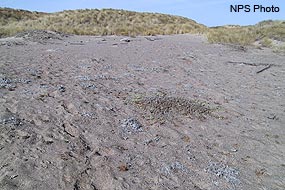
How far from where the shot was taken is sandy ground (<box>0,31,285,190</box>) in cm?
475

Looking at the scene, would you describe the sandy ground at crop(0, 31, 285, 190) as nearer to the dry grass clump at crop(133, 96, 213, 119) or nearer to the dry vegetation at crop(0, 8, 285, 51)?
the dry grass clump at crop(133, 96, 213, 119)

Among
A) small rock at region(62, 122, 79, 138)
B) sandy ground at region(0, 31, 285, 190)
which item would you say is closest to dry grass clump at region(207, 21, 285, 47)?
sandy ground at region(0, 31, 285, 190)

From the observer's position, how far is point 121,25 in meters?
29.2

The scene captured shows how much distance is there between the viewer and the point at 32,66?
9.54 metres

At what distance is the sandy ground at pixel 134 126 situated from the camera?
4.75m

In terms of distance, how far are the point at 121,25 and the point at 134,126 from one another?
23.8m

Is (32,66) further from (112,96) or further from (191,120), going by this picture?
(191,120)

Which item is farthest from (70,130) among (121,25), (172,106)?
(121,25)

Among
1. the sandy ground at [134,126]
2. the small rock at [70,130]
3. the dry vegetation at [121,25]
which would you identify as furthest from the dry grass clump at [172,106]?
the dry vegetation at [121,25]

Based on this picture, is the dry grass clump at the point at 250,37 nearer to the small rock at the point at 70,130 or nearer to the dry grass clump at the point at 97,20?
the dry grass clump at the point at 97,20

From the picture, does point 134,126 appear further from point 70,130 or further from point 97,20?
point 97,20

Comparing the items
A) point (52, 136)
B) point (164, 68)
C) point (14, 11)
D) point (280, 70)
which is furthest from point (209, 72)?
point (14, 11)

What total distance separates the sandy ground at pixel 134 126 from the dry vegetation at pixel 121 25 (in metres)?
10.6

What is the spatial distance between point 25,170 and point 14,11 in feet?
102
